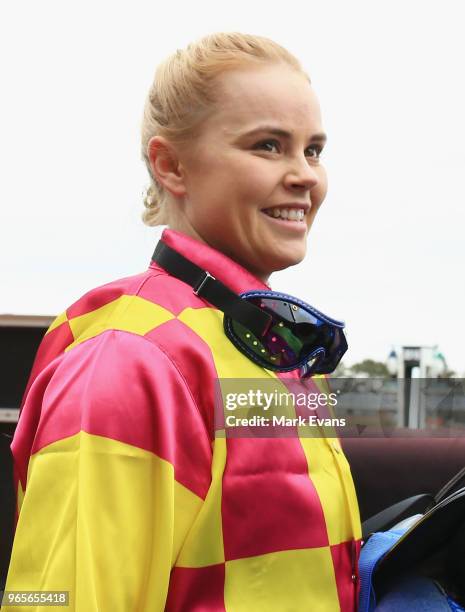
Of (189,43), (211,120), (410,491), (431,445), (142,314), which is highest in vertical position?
(189,43)

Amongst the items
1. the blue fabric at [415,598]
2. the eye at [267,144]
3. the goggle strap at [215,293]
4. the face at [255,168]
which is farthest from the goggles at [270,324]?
the blue fabric at [415,598]

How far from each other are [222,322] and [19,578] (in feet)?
1.59

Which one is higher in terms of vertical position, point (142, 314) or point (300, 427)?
point (142, 314)

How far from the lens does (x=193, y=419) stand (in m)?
1.14

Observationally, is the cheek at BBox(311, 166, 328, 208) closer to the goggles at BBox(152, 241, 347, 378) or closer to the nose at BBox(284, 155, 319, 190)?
the nose at BBox(284, 155, 319, 190)

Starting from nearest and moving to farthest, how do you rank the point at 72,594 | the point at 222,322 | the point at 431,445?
1. the point at 72,594
2. the point at 222,322
3. the point at 431,445

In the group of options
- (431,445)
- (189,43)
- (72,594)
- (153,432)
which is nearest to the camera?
(72,594)

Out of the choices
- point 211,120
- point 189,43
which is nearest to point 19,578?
point 211,120

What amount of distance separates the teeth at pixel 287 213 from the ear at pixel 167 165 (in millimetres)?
166

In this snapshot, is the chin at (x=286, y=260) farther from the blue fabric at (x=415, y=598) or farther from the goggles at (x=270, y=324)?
the blue fabric at (x=415, y=598)

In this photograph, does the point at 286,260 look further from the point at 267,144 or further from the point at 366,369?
the point at 366,369

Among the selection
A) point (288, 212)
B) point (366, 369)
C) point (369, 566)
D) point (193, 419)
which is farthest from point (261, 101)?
point (366, 369)

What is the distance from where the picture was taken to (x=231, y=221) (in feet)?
4.48

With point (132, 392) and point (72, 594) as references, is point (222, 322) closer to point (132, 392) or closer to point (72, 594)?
point (132, 392)
